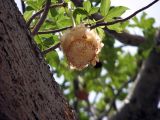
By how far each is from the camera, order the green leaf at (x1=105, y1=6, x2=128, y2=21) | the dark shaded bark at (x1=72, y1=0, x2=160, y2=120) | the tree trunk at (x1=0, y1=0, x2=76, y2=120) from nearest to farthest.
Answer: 1. the tree trunk at (x1=0, y1=0, x2=76, y2=120)
2. the green leaf at (x1=105, y1=6, x2=128, y2=21)
3. the dark shaded bark at (x1=72, y1=0, x2=160, y2=120)

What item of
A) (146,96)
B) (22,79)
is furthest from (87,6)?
(146,96)

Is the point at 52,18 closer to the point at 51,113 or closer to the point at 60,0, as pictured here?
the point at 60,0

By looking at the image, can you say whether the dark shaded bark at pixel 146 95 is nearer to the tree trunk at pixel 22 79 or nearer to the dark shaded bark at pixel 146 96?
the dark shaded bark at pixel 146 96

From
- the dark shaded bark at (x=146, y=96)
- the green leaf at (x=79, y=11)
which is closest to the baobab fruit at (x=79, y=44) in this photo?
the green leaf at (x=79, y=11)

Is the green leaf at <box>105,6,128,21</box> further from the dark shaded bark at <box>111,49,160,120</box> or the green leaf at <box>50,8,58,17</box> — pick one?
the dark shaded bark at <box>111,49,160,120</box>

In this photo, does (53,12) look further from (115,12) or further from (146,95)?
(146,95)

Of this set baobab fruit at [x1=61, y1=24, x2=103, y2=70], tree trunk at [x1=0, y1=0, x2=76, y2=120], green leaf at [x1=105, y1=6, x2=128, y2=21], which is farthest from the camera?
green leaf at [x1=105, y1=6, x2=128, y2=21]

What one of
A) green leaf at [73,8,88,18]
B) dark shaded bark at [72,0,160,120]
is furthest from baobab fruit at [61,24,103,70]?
dark shaded bark at [72,0,160,120]
